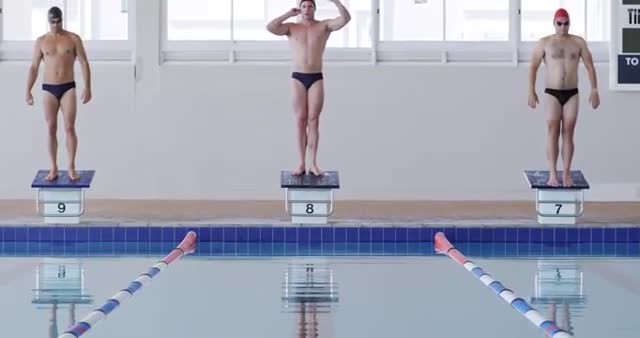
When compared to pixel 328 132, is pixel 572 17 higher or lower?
higher

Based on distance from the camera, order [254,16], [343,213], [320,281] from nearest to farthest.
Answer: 1. [320,281]
2. [343,213]
3. [254,16]

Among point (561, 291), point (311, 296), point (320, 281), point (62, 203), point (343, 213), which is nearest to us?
point (311, 296)

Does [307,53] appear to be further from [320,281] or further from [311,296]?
[311,296]

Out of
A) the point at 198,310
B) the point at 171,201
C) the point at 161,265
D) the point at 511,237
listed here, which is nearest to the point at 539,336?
the point at 198,310

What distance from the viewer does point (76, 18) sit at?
1200 cm

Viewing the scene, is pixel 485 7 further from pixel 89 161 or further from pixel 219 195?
pixel 89 161

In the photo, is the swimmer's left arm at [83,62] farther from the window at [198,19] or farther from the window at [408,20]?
the window at [408,20]

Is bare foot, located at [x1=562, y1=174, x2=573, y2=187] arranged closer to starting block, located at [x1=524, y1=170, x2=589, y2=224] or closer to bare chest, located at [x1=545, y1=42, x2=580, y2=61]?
starting block, located at [x1=524, y1=170, x2=589, y2=224]

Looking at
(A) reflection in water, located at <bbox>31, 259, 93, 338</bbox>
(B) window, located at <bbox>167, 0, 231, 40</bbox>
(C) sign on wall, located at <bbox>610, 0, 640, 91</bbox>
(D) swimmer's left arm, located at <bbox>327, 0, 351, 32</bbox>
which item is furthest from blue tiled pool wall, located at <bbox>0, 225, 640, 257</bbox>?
(B) window, located at <bbox>167, 0, 231, 40</bbox>

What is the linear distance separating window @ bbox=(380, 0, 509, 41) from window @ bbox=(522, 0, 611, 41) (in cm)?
20

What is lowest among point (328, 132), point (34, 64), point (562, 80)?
point (328, 132)

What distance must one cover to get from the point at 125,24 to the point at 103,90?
0.63m

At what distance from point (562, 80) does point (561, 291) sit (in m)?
2.78

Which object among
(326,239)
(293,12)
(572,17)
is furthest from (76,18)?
(572,17)
